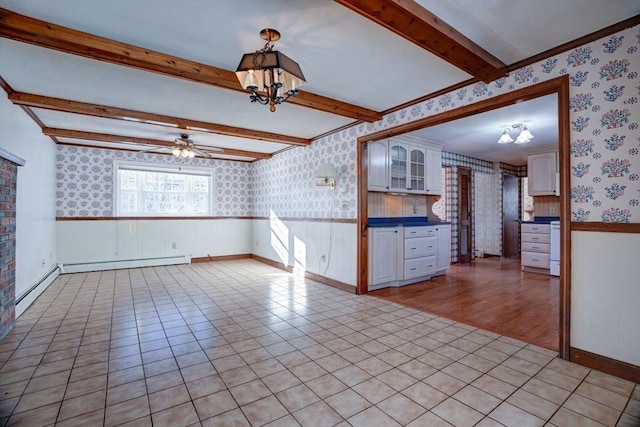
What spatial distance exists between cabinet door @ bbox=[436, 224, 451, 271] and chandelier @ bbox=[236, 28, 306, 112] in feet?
13.3

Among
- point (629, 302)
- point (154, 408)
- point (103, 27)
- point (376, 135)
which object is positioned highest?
point (103, 27)

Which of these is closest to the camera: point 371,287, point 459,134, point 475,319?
point 475,319

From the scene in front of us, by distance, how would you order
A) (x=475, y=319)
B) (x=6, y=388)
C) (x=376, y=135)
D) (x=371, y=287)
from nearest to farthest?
(x=6, y=388) → (x=475, y=319) → (x=376, y=135) → (x=371, y=287)

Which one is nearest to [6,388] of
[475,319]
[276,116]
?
[276,116]

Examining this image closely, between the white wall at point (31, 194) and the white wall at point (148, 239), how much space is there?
1.24 ft

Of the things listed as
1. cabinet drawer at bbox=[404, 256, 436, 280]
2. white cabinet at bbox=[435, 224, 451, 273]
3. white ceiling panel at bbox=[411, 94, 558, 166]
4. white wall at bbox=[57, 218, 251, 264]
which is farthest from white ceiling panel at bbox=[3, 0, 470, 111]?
white wall at bbox=[57, 218, 251, 264]

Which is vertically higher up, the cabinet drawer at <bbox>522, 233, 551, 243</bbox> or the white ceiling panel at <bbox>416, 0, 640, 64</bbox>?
the white ceiling panel at <bbox>416, 0, 640, 64</bbox>

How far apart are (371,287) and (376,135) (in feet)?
7.25

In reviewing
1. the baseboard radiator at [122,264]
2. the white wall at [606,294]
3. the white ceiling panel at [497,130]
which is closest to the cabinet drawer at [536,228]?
the white ceiling panel at [497,130]

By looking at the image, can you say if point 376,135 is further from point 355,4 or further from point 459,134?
point 355,4

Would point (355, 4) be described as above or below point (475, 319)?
above

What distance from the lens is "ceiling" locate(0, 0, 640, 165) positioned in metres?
1.92

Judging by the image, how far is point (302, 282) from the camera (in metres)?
4.98

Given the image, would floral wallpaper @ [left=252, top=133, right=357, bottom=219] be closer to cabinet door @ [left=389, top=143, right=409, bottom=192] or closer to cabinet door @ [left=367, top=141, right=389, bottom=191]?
cabinet door @ [left=367, top=141, right=389, bottom=191]
